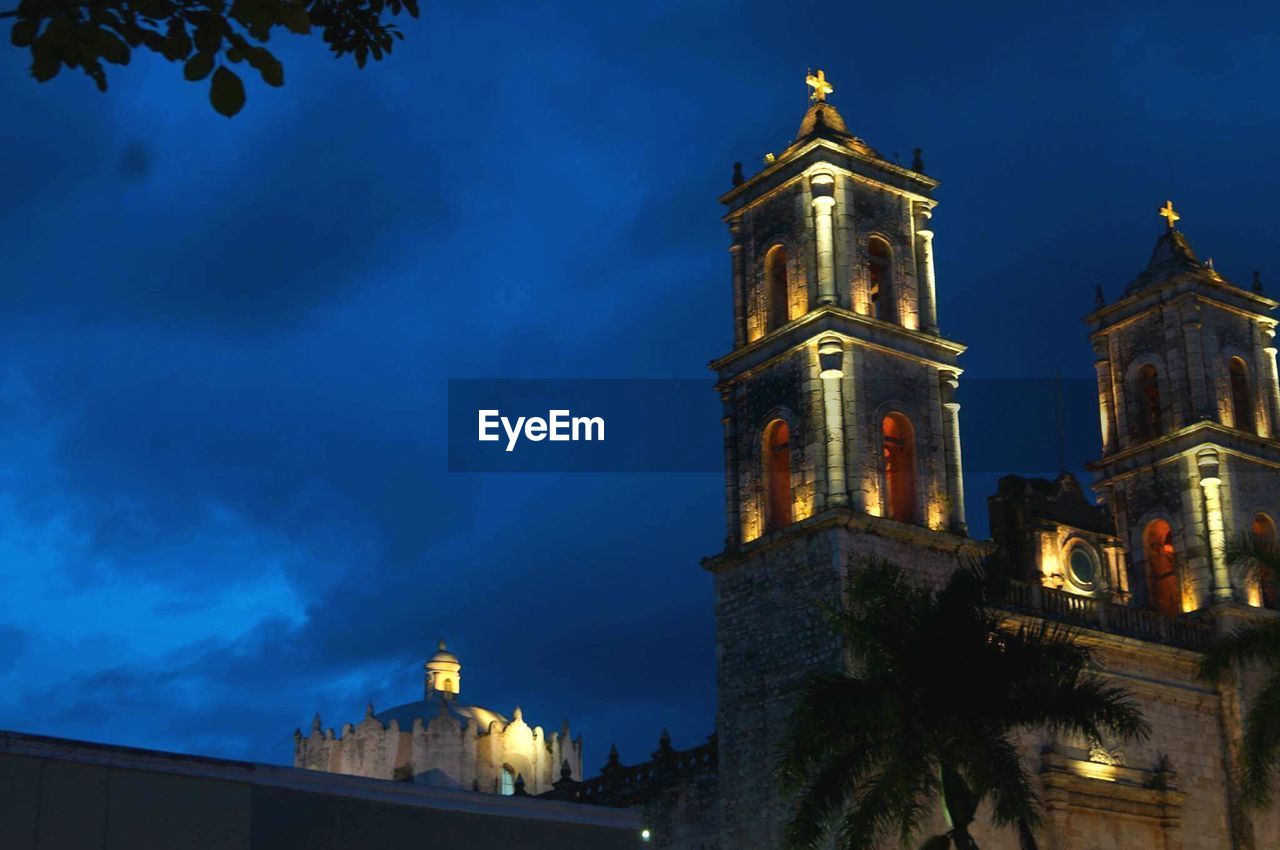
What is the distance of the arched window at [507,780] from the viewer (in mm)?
51344

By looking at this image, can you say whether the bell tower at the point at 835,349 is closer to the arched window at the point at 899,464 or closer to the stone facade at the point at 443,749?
the arched window at the point at 899,464

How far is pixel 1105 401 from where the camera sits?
41906 millimetres

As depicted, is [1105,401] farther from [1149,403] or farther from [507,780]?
[507,780]

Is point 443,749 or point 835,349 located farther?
point 443,749

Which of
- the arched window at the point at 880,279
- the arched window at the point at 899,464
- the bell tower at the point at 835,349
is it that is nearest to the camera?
the bell tower at the point at 835,349

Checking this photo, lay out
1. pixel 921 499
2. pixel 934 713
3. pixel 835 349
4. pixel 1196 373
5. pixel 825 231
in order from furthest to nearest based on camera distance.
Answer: pixel 1196 373, pixel 825 231, pixel 921 499, pixel 835 349, pixel 934 713

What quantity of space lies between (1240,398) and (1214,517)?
380cm

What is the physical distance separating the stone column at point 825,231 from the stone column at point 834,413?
0.98 metres

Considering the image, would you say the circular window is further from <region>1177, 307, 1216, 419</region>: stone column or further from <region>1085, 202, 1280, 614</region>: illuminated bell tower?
<region>1177, 307, 1216, 419</region>: stone column

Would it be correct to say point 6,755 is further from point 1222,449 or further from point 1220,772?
point 1222,449

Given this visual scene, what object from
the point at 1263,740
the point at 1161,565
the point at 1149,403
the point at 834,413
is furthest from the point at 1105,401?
the point at 1263,740

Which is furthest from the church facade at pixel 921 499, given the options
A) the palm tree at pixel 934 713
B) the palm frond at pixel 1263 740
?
the palm tree at pixel 934 713

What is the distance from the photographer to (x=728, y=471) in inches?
1361

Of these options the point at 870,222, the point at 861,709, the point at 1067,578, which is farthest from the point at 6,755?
the point at 1067,578
